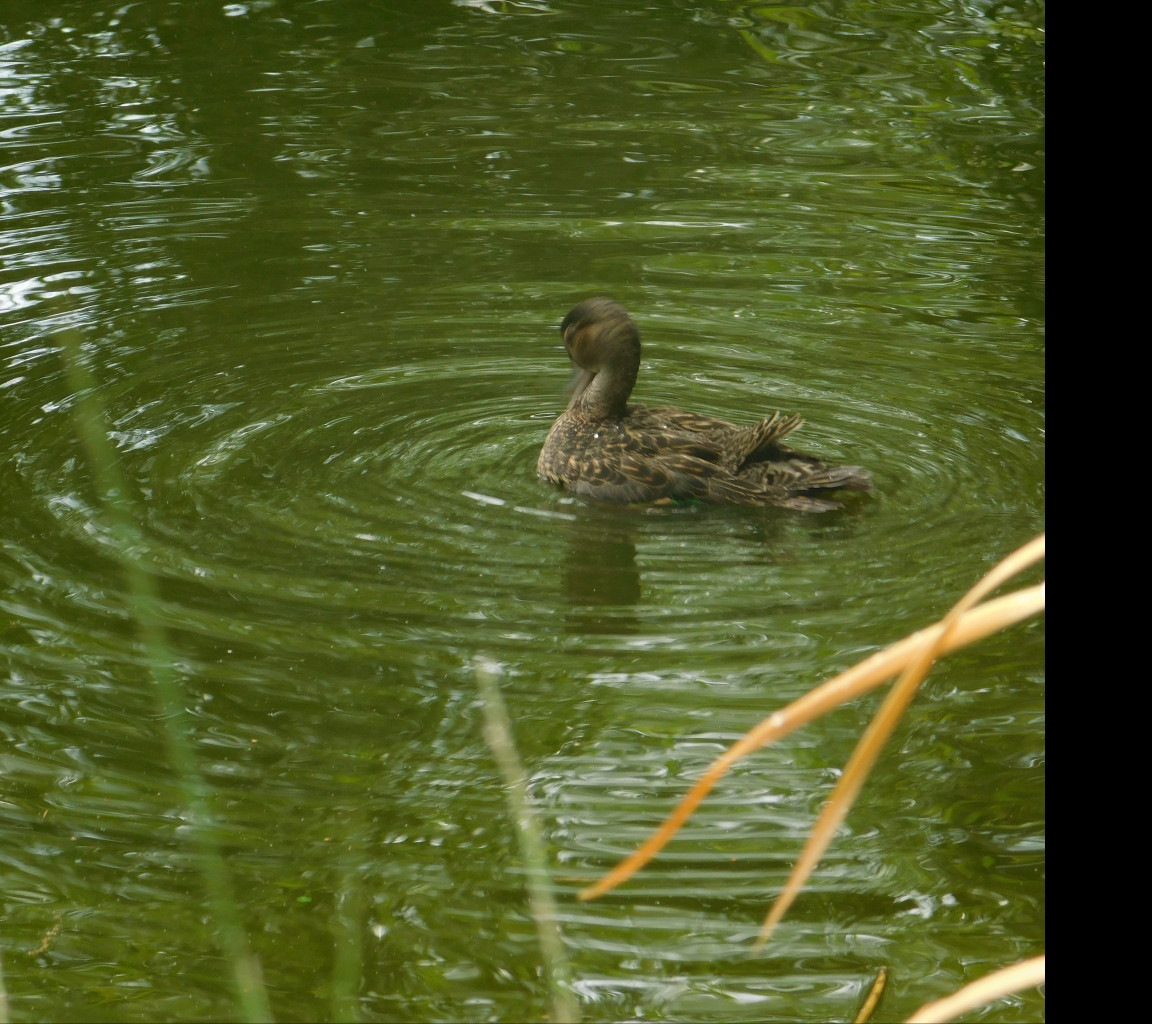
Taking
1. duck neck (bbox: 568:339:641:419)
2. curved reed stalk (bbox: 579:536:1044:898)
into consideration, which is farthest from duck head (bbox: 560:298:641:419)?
curved reed stalk (bbox: 579:536:1044:898)

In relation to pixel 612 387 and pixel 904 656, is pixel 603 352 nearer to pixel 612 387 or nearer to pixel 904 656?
pixel 612 387

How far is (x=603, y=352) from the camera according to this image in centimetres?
659

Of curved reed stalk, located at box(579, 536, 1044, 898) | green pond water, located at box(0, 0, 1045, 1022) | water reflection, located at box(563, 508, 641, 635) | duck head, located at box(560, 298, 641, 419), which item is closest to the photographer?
curved reed stalk, located at box(579, 536, 1044, 898)

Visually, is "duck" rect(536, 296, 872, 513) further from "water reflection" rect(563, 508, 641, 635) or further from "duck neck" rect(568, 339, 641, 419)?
"water reflection" rect(563, 508, 641, 635)

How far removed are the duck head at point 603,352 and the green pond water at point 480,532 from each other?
50cm

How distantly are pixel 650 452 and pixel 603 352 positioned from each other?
0.53m

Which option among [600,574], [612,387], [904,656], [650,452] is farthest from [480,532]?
[904,656]

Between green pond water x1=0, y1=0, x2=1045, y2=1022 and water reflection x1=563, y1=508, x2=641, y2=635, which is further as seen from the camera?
water reflection x1=563, y1=508, x2=641, y2=635

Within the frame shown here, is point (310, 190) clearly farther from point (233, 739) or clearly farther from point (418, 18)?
point (233, 739)

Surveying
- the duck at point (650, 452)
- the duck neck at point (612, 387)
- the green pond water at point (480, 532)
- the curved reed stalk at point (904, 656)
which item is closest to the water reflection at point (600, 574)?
the green pond water at point (480, 532)

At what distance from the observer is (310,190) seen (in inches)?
398

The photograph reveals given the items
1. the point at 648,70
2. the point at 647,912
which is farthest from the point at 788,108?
the point at 647,912

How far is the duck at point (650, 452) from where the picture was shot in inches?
242

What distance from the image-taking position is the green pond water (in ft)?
11.8
